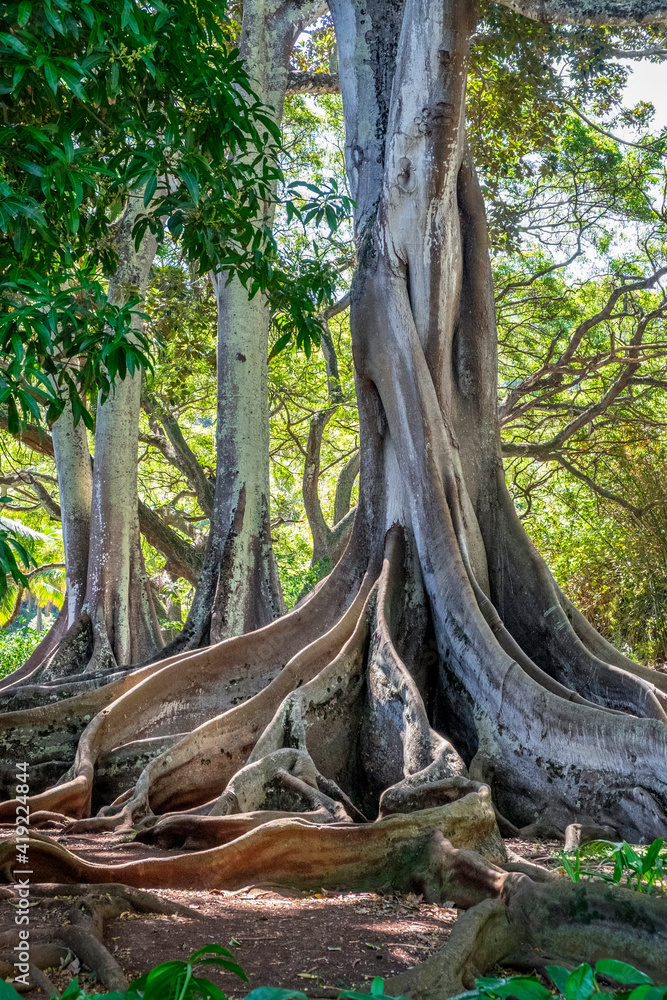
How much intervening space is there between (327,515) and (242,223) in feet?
57.0

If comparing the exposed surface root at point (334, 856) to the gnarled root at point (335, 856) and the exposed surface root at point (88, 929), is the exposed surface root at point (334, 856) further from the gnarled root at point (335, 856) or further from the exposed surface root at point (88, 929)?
the exposed surface root at point (88, 929)

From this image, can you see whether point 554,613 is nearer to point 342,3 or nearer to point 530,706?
point 530,706

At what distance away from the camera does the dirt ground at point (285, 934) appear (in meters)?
2.39

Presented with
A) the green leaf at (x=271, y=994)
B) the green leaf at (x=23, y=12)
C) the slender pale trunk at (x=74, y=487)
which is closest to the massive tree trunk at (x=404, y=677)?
the green leaf at (x=271, y=994)

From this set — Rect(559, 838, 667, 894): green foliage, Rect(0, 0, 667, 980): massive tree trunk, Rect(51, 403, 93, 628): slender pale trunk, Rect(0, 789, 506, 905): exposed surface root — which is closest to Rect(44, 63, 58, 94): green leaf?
Rect(0, 0, 667, 980): massive tree trunk

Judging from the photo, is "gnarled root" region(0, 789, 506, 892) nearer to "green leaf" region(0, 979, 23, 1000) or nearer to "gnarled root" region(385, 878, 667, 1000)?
"gnarled root" region(385, 878, 667, 1000)

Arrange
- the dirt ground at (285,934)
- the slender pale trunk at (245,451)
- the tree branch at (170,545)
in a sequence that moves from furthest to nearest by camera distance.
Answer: the tree branch at (170,545) < the slender pale trunk at (245,451) < the dirt ground at (285,934)

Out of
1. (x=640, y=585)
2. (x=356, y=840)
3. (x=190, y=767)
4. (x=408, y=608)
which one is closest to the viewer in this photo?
(x=356, y=840)

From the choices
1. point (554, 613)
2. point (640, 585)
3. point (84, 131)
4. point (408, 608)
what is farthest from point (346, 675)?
point (640, 585)

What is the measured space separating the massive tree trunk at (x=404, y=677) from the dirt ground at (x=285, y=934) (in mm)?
169

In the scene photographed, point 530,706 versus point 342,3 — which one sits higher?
point 342,3

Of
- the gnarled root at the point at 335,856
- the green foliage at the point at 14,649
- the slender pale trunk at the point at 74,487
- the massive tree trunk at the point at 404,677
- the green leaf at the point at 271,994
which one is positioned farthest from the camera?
the green foliage at the point at 14,649

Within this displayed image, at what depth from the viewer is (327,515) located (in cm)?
2136

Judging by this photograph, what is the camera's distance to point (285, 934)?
2.76 m
